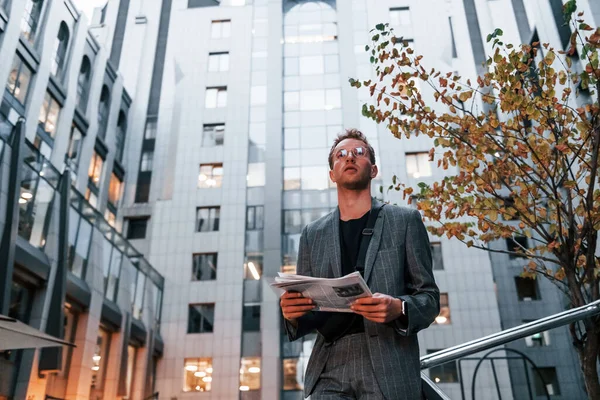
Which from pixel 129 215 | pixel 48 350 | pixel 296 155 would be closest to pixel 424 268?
pixel 48 350

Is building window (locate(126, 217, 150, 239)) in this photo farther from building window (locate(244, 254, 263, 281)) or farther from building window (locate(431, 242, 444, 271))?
building window (locate(431, 242, 444, 271))

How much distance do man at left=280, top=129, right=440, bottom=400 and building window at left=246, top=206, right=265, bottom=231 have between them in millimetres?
29938

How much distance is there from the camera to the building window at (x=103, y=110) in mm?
35969

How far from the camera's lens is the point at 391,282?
2.90 meters

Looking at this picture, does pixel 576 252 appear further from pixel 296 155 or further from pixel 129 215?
pixel 129 215

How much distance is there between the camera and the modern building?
16969 mm

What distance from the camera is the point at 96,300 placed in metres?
21.6

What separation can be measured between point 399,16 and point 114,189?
79.6ft

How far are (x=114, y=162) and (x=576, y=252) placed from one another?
3456 cm

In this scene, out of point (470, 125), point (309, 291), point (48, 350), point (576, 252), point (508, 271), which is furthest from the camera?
point (508, 271)

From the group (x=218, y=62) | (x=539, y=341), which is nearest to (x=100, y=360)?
(x=218, y=62)

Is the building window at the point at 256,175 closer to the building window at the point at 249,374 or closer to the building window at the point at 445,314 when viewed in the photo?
the building window at the point at 249,374

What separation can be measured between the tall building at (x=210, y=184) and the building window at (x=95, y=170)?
15 centimetres

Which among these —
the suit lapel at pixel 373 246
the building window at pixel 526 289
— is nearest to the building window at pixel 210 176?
the building window at pixel 526 289
